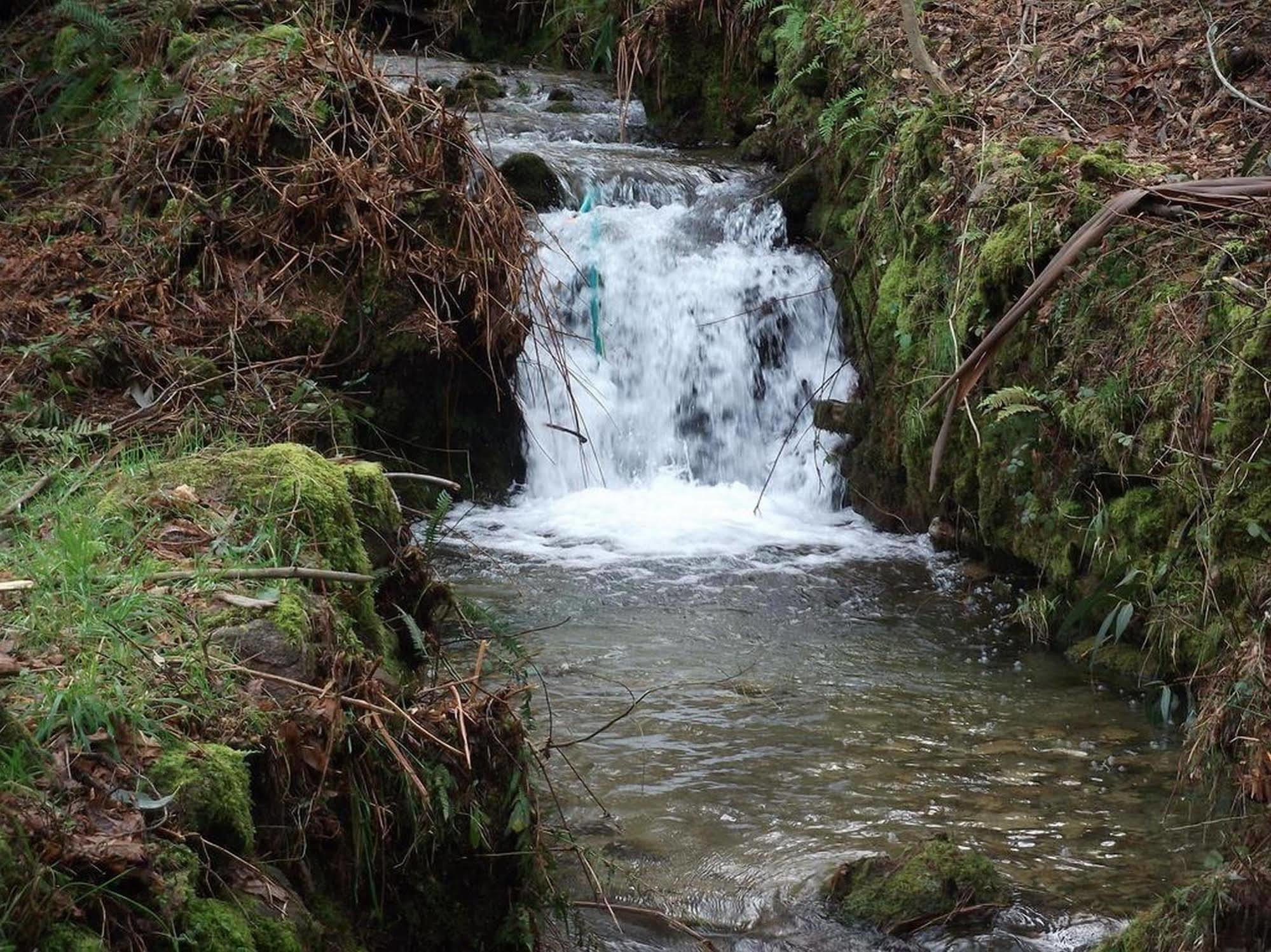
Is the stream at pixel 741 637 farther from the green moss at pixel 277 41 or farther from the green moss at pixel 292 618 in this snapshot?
the green moss at pixel 277 41

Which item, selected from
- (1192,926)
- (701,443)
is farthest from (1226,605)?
(701,443)

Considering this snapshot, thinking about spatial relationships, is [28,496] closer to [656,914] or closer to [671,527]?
[656,914]

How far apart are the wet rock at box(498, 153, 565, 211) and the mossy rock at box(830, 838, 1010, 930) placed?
6.31 m

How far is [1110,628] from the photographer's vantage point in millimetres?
5934

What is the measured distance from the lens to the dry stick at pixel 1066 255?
339 cm

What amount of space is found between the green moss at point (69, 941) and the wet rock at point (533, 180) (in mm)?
7618

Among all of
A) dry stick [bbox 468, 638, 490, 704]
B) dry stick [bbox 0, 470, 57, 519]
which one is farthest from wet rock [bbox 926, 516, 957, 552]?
dry stick [bbox 0, 470, 57, 519]

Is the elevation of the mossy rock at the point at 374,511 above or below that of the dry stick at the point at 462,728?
above

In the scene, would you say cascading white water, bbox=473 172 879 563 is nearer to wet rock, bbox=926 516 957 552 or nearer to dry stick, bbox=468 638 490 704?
wet rock, bbox=926 516 957 552

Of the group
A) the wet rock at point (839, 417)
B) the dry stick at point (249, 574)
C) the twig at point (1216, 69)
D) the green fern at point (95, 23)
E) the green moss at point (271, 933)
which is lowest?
the green moss at point (271, 933)

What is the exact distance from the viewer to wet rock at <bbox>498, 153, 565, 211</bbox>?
30.5 ft

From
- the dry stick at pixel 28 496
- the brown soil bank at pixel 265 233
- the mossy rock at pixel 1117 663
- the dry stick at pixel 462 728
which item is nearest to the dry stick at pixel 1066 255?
the dry stick at pixel 462 728

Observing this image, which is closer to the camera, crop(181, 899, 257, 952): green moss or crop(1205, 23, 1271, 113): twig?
crop(181, 899, 257, 952): green moss

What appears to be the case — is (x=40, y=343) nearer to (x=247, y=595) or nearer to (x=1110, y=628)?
(x=247, y=595)
